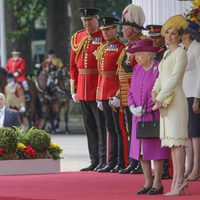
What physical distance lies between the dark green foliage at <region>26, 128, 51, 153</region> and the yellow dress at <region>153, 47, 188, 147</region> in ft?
13.8

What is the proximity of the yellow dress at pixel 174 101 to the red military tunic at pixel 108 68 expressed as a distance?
10.1 feet

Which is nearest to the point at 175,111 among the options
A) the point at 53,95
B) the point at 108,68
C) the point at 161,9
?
the point at 108,68

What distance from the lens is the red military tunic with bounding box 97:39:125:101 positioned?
1695 cm

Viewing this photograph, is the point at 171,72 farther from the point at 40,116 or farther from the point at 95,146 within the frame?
the point at 40,116

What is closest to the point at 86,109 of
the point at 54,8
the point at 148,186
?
the point at 148,186

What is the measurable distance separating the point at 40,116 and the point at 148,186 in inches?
817

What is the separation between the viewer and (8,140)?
17469mm

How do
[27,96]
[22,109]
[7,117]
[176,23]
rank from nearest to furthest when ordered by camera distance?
[176,23], [7,117], [22,109], [27,96]

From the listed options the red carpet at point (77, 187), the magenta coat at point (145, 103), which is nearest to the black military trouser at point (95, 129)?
the red carpet at point (77, 187)

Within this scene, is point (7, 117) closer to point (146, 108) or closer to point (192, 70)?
point (192, 70)

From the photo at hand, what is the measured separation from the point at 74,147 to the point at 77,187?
521 inches

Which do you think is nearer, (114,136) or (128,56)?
(128,56)

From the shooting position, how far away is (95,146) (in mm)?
17797

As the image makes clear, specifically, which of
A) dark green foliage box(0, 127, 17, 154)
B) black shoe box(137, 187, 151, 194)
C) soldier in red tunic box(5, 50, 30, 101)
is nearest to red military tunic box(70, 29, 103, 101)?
dark green foliage box(0, 127, 17, 154)
